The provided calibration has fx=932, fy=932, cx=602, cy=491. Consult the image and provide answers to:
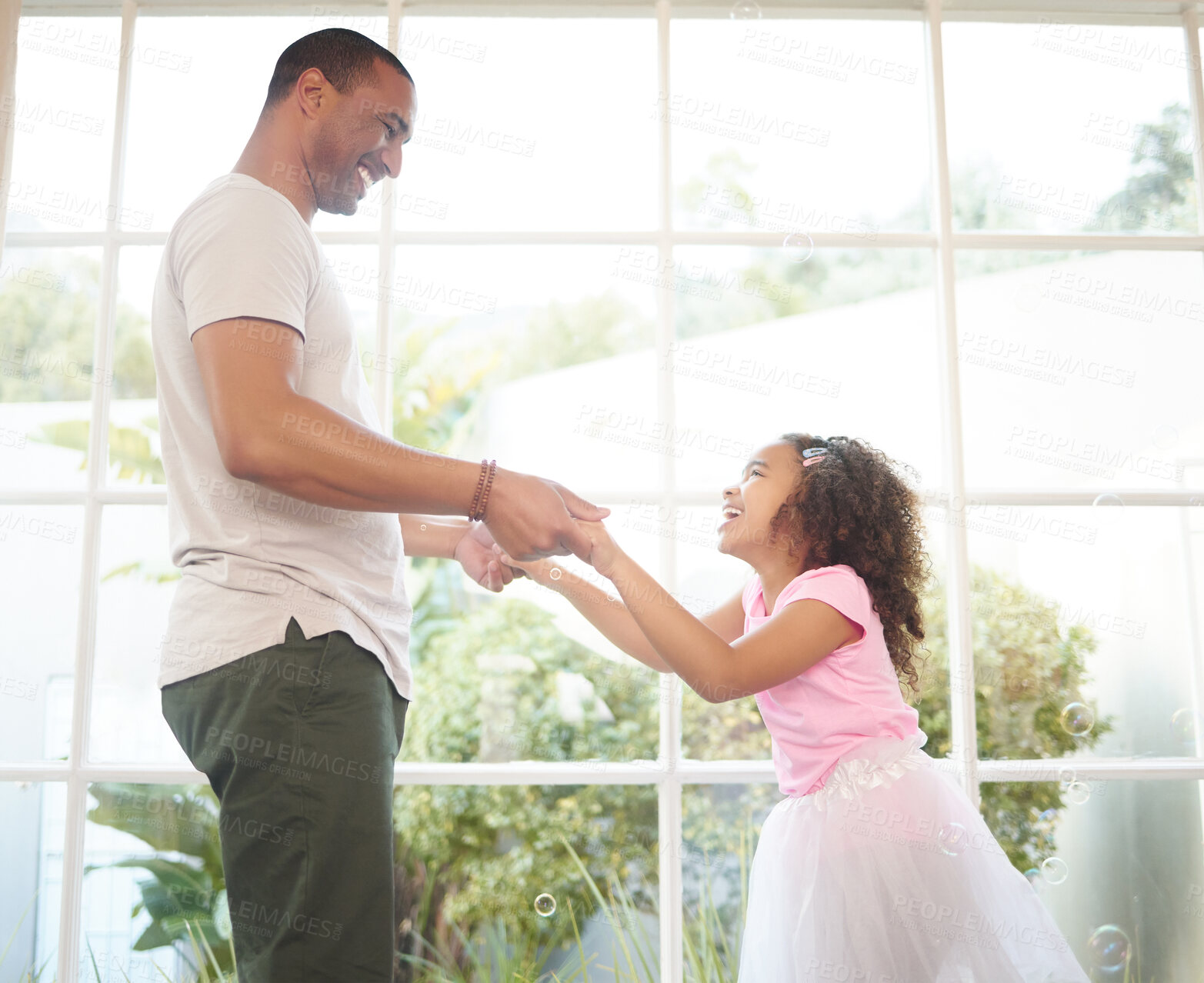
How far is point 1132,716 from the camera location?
1973 millimetres

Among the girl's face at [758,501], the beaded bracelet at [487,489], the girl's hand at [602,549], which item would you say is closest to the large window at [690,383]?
the girl's face at [758,501]

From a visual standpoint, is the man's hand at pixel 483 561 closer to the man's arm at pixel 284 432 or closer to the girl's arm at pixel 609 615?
the girl's arm at pixel 609 615

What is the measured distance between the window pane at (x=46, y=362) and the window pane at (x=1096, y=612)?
196 centimetres

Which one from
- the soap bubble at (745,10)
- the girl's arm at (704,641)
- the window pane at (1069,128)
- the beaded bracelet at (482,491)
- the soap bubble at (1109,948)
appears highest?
the soap bubble at (745,10)

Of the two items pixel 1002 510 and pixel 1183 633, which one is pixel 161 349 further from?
pixel 1183 633

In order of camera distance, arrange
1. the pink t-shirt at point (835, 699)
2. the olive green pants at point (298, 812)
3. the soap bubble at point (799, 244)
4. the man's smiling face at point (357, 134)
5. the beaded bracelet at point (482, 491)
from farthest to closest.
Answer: the soap bubble at point (799, 244) → the pink t-shirt at point (835, 699) → the man's smiling face at point (357, 134) → the beaded bracelet at point (482, 491) → the olive green pants at point (298, 812)

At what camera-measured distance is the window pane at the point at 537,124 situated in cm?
210

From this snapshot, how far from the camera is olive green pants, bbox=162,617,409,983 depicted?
1053 millimetres

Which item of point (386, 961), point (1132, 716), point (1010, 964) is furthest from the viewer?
point (1132, 716)

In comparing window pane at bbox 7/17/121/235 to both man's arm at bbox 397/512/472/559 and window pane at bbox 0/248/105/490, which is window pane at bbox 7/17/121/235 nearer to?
window pane at bbox 0/248/105/490

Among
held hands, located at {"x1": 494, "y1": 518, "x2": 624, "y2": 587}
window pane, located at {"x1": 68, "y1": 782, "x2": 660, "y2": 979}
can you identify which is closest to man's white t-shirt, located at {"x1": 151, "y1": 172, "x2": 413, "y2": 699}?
held hands, located at {"x1": 494, "y1": 518, "x2": 624, "y2": 587}

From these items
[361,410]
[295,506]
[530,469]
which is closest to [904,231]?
[530,469]

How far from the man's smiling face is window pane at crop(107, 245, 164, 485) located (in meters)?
0.87

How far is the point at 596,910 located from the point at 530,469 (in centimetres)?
102
